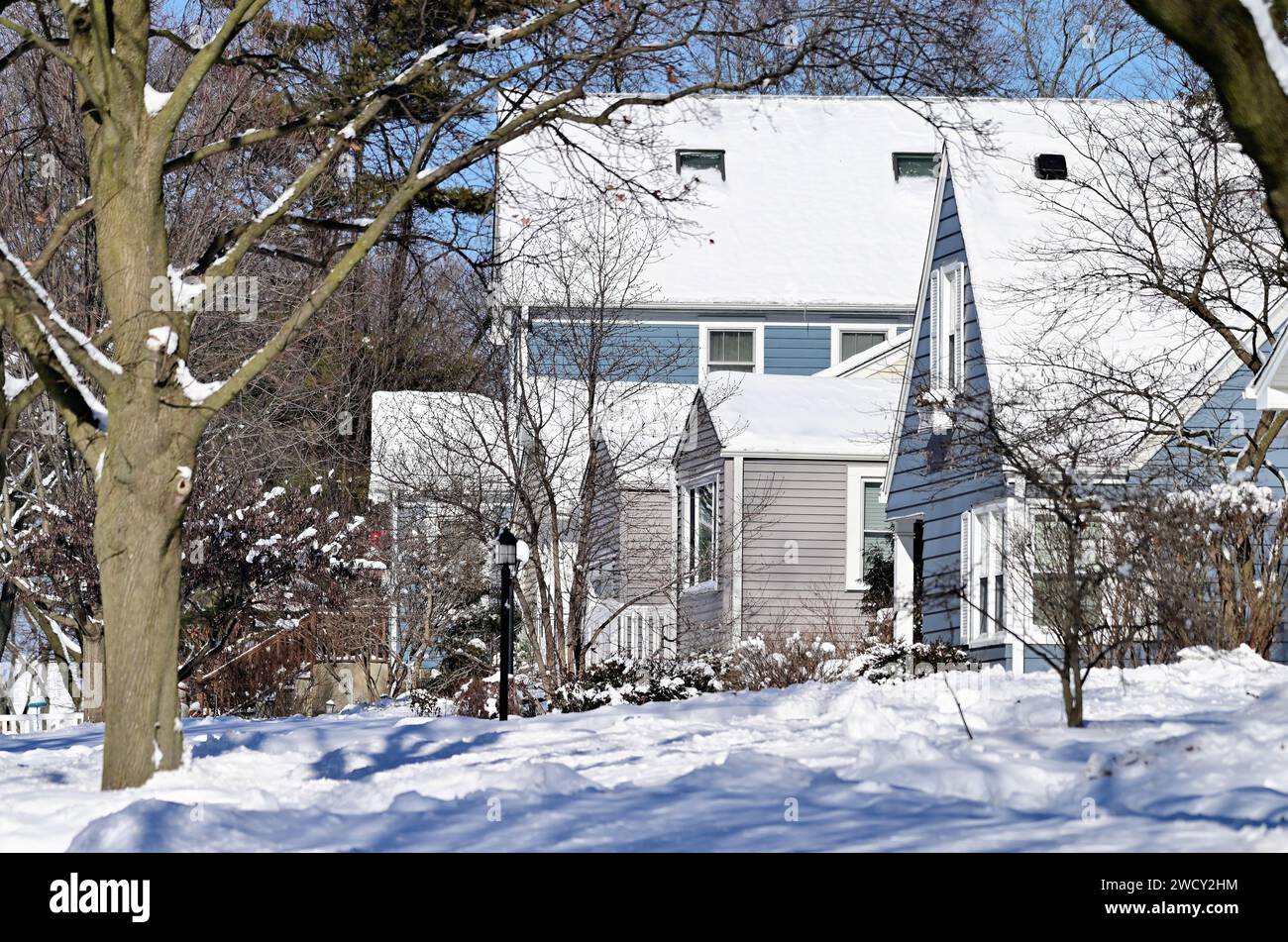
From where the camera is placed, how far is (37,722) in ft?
67.8

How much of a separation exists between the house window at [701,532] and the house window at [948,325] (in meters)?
4.06

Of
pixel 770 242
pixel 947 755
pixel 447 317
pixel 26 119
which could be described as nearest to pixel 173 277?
pixel 947 755

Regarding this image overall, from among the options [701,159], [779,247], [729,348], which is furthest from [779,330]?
[701,159]

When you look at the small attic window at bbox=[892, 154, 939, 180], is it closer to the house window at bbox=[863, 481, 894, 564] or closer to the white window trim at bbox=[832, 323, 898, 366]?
the white window trim at bbox=[832, 323, 898, 366]

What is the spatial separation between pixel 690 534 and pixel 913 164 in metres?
10.7

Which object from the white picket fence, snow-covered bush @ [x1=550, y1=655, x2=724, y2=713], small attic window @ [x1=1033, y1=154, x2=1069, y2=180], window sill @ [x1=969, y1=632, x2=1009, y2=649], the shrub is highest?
small attic window @ [x1=1033, y1=154, x2=1069, y2=180]

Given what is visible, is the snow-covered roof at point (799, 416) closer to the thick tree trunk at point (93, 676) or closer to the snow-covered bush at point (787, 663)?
the snow-covered bush at point (787, 663)

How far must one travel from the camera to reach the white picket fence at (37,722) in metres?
20.6

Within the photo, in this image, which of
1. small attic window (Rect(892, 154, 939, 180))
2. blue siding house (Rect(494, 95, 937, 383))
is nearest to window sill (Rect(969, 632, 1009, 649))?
blue siding house (Rect(494, 95, 937, 383))

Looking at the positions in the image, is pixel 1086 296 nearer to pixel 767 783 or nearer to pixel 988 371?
pixel 988 371

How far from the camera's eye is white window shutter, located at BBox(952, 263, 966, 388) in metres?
18.5

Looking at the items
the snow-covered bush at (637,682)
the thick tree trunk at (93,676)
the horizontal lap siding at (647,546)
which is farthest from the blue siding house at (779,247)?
the thick tree trunk at (93,676)

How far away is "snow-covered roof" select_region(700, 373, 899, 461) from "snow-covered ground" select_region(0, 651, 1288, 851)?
9208 mm

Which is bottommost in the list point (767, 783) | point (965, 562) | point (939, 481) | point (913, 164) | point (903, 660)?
point (767, 783)
